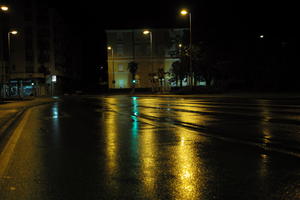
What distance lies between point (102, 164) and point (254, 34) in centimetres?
4740

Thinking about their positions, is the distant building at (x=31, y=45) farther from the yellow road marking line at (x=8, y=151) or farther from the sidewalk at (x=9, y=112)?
the yellow road marking line at (x=8, y=151)

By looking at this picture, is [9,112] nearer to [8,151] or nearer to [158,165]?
[8,151]

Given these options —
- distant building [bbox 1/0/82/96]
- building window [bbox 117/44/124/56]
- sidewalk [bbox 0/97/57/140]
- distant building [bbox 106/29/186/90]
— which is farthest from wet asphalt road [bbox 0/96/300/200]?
building window [bbox 117/44/124/56]

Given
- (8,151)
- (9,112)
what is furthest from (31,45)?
(8,151)

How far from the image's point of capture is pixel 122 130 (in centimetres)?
1194

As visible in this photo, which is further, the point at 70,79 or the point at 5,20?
the point at 70,79

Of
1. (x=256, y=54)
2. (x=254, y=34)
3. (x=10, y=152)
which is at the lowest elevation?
(x=10, y=152)

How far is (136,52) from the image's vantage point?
8181 cm

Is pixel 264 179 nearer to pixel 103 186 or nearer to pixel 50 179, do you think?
pixel 103 186

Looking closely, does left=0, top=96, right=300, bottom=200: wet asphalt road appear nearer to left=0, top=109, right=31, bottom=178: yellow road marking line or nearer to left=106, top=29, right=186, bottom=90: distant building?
left=0, top=109, right=31, bottom=178: yellow road marking line

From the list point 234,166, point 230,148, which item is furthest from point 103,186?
point 230,148

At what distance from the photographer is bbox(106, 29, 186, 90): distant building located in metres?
81.2

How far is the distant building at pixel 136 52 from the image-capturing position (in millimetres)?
81188

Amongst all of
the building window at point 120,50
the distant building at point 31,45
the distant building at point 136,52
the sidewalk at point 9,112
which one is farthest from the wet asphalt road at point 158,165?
the building window at point 120,50
